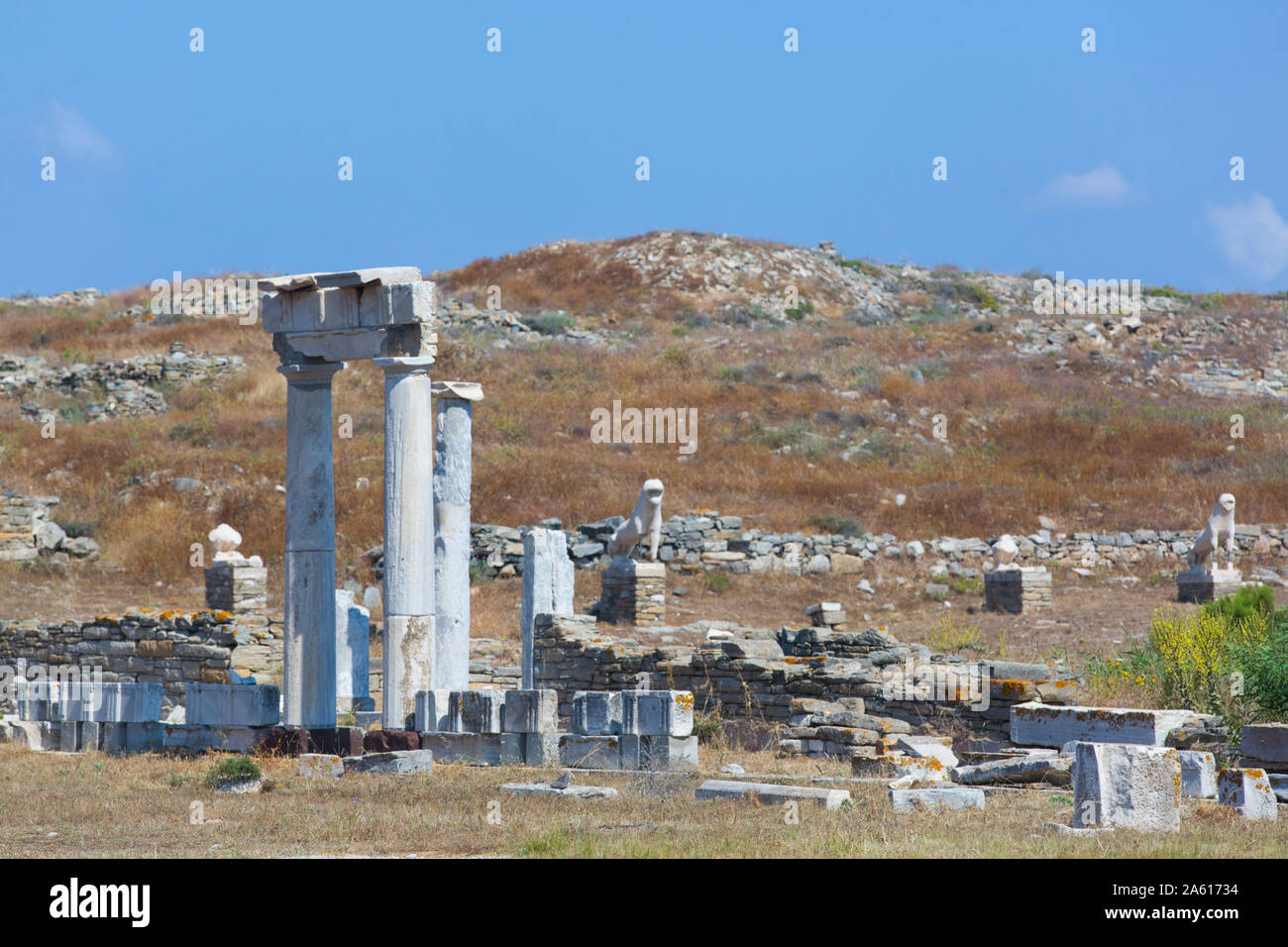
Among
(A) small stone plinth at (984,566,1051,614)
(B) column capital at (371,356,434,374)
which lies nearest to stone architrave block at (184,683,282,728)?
(B) column capital at (371,356,434,374)

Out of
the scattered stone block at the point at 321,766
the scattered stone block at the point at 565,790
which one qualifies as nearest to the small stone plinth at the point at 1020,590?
the scattered stone block at the point at 565,790

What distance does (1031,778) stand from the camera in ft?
33.9

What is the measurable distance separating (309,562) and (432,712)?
1.78 m

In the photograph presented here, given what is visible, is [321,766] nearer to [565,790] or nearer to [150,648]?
[565,790]

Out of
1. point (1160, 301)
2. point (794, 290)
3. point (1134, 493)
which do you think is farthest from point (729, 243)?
point (1134, 493)

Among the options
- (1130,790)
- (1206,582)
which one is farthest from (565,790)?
(1206,582)

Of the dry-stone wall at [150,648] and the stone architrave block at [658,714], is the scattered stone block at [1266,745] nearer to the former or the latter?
the stone architrave block at [658,714]

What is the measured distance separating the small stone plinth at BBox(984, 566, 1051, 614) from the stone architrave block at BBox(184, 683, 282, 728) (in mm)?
13177

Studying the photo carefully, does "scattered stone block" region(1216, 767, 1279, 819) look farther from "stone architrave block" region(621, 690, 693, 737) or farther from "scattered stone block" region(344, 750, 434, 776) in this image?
"scattered stone block" region(344, 750, 434, 776)

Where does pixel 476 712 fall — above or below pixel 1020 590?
below

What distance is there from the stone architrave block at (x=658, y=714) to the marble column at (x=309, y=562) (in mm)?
2791

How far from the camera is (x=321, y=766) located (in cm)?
1159

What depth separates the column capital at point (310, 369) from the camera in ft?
41.7
